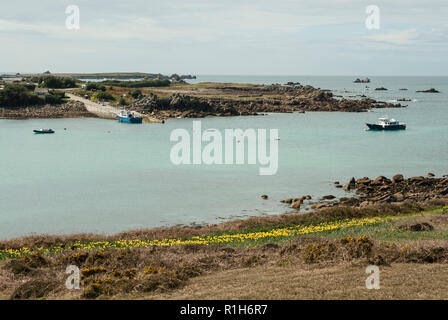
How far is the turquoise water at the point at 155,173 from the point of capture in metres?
35.8

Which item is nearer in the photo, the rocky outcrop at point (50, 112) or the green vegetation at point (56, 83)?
the rocky outcrop at point (50, 112)

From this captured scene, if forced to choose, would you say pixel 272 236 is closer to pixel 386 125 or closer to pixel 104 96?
pixel 386 125

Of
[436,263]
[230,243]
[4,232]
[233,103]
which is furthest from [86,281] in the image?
Answer: [233,103]

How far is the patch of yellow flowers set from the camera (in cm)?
2334

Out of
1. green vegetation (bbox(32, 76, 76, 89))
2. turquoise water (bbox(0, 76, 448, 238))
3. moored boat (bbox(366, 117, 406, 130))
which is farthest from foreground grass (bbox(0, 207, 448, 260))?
green vegetation (bbox(32, 76, 76, 89))

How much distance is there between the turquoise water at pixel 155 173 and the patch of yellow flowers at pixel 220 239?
6931 mm

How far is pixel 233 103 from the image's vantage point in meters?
127

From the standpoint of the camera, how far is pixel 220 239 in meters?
26.0

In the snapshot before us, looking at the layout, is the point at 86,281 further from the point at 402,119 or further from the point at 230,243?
the point at 402,119

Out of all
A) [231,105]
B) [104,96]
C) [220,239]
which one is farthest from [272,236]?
[104,96]

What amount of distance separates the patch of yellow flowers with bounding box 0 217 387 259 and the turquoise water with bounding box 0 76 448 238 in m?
6.93

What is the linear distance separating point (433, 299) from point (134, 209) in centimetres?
2767

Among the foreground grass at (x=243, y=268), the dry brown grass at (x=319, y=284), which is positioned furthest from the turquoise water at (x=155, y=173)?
the dry brown grass at (x=319, y=284)

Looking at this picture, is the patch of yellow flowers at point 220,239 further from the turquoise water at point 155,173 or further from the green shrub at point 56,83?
the green shrub at point 56,83
